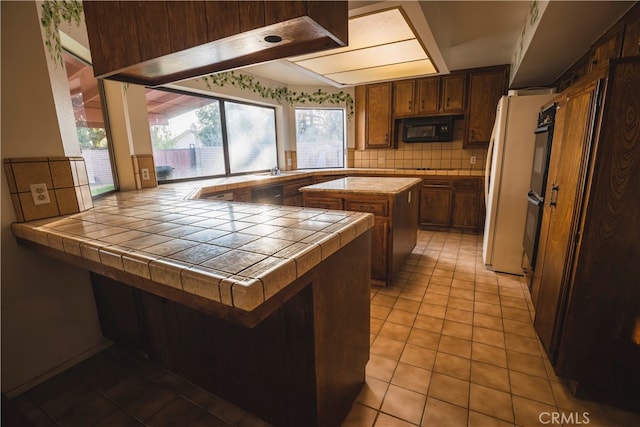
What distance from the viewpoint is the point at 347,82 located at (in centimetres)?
347

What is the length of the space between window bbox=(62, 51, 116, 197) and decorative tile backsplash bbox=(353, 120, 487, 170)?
3.67 metres

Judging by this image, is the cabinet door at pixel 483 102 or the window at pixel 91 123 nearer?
the window at pixel 91 123

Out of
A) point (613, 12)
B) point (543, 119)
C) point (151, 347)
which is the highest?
point (613, 12)

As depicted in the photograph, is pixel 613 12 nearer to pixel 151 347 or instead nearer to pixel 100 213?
pixel 100 213

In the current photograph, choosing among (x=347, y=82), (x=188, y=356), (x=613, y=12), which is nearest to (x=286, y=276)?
(x=188, y=356)

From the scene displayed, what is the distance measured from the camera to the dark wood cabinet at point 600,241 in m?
1.15

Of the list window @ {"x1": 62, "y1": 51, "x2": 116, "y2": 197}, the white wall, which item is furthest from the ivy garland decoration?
the white wall

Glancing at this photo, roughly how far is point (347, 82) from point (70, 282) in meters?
3.18

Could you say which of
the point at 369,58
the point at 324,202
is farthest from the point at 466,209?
the point at 369,58

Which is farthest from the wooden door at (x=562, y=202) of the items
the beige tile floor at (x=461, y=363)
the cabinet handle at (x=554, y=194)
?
the beige tile floor at (x=461, y=363)

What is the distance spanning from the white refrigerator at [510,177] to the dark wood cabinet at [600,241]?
1.01 metres

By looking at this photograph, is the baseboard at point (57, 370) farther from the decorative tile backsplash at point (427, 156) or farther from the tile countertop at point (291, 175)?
the decorative tile backsplash at point (427, 156)

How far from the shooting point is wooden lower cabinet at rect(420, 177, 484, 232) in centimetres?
401

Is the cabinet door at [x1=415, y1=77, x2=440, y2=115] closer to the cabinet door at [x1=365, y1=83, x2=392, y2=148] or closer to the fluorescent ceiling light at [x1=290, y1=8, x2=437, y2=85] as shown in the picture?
the cabinet door at [x1=365, y1=83, x2=392, y2=148]
